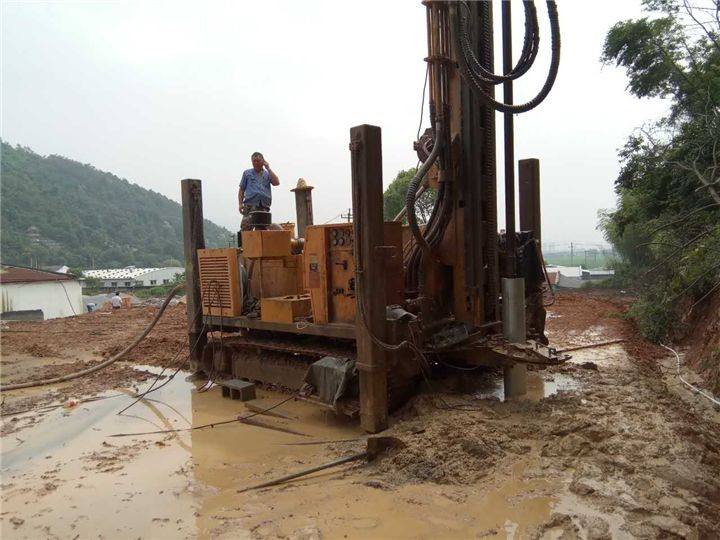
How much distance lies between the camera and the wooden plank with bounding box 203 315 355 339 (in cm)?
597

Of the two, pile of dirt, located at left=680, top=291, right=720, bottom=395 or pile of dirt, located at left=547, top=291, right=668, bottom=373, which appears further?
pile of dirt, located at left=547, top=291, right=668, bottom=373

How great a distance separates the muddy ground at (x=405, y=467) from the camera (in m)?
3.61

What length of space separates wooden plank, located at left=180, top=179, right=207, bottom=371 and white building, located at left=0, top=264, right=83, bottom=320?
21.2m

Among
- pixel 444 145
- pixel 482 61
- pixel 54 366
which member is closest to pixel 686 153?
pixel 482 61

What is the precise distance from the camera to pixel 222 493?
4.39 meters

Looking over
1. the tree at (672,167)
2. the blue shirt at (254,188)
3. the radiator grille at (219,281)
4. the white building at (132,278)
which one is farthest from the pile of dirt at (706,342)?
the white building at (132,278)

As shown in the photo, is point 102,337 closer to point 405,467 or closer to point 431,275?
point 431,275

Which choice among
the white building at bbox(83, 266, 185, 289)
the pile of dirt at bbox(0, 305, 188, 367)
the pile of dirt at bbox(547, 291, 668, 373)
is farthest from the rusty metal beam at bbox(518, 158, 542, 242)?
the white building at bbox(83, 266, 185, 289)

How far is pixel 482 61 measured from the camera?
6.27 meters

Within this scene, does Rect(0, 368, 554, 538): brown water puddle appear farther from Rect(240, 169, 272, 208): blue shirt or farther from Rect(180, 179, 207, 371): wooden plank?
Rect(240, 169, 272, 208): blue shirt

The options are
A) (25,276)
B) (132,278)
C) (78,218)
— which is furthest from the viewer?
(78,218)

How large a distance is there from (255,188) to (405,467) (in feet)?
17.7

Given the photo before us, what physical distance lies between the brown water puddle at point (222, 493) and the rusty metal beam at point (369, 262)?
673 millimetres

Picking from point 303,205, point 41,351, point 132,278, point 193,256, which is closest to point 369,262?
point 193,256
